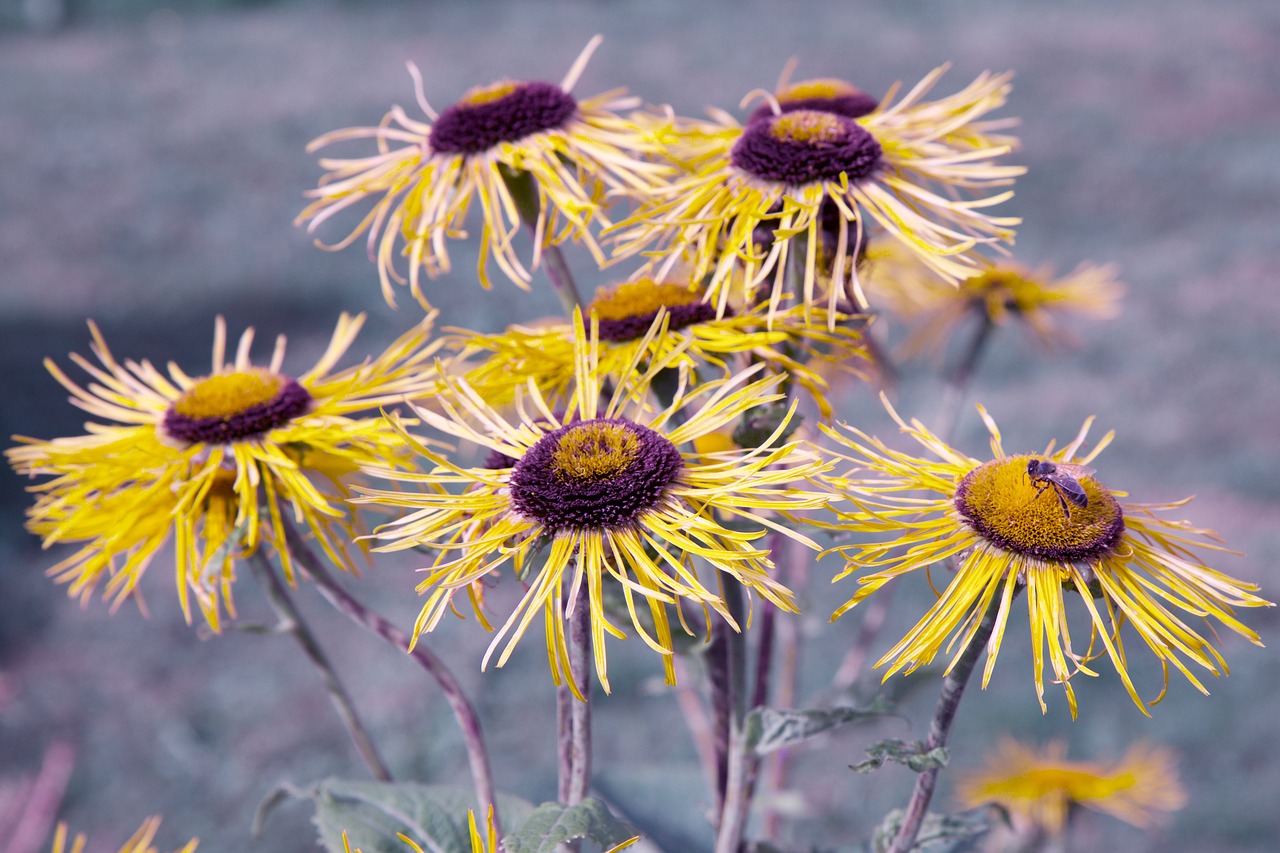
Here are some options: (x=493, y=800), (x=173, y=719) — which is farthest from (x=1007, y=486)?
(x=173, y=719)

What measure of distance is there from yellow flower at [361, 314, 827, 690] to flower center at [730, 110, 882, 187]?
14cm

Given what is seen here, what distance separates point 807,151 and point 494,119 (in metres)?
0.19

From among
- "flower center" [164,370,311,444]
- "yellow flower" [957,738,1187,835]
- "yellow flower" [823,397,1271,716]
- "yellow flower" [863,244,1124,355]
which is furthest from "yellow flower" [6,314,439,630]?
"yellow flower" [957,738,1187,835]

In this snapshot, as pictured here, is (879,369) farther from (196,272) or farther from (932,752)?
(196,272)

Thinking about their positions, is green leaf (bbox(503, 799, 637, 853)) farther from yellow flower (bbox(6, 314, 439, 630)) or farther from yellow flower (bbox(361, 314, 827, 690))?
yellow flower (bbox(6, 314, 439, 630))

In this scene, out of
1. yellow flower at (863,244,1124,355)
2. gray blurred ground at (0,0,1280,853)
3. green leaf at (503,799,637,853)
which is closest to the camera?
green leaf at (503,799,637,853)

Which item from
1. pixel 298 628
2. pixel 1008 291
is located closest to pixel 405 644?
pixel 298 628

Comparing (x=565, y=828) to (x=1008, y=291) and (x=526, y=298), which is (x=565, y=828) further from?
(x=526, y=298)

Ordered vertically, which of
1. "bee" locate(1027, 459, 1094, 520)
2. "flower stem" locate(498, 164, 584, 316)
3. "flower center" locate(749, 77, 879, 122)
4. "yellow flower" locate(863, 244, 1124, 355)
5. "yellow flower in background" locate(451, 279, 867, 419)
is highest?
"flower center" locate(749, 77, 879, 122)

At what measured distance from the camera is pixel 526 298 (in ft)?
9.77

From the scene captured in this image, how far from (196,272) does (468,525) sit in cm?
295

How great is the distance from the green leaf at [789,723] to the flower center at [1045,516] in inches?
4.2

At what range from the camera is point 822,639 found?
6.49 feet

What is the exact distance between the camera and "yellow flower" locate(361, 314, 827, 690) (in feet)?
1.46
